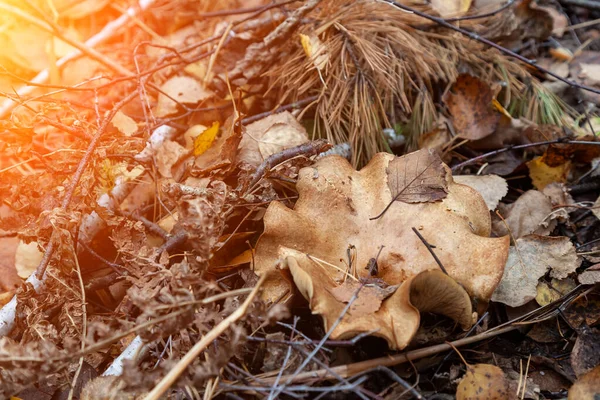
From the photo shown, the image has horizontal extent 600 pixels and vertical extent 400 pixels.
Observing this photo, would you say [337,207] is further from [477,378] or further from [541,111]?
[541,111]

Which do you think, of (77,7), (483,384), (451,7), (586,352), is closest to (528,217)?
(586,352)

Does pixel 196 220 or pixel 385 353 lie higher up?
pixel 196 220

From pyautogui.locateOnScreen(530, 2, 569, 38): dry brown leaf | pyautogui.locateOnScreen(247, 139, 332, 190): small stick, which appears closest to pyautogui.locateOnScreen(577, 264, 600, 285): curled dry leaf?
pyautogui.locateOnScreen(247, 139, 332, 190): small stick

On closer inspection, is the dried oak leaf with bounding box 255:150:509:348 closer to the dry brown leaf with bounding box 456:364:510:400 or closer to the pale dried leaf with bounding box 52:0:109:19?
the dry brown leaf with bounding box 456:364:510:400

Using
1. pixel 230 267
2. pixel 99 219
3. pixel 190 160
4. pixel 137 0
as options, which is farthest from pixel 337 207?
pixel 137 0

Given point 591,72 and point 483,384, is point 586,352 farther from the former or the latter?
point 591,72

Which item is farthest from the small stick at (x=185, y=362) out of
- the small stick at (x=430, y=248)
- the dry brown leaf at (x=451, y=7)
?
the dry brown leaf at (x=451, y=7)

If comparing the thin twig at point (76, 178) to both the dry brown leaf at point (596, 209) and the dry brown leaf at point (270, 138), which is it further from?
the dry brown leaf at point (596, 209)
